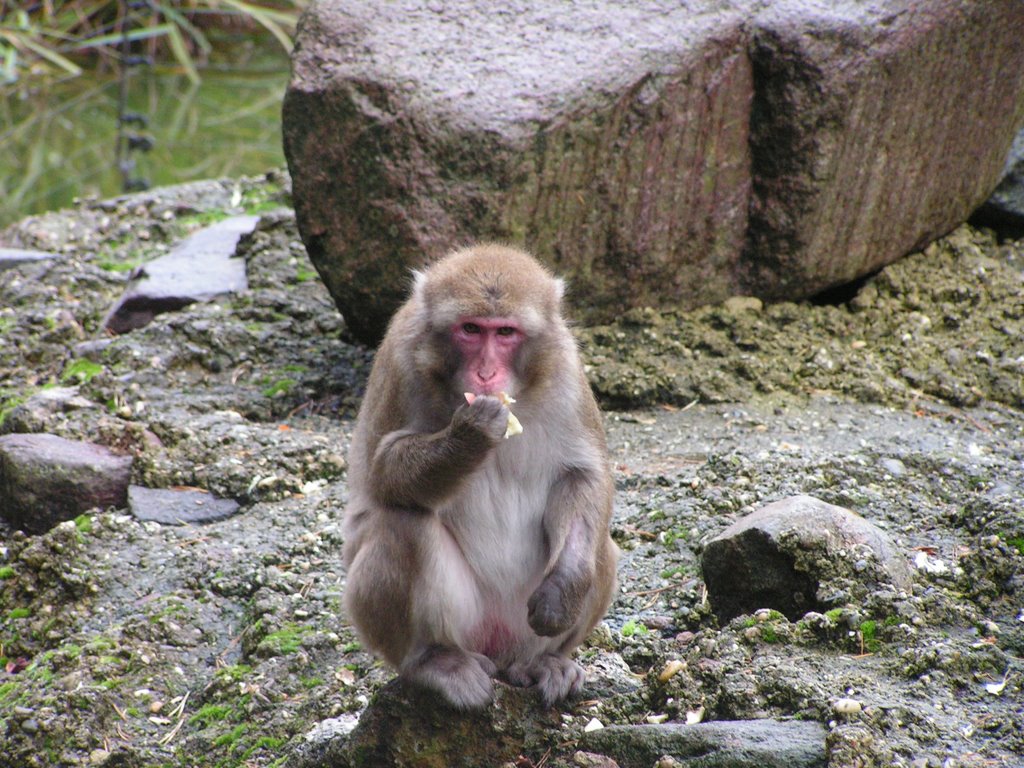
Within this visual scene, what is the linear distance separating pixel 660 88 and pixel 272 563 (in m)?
2.86

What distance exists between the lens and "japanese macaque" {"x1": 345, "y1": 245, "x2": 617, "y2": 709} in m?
3.72

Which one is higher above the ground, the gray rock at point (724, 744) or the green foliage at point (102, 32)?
the green foliage at point (102, 32)

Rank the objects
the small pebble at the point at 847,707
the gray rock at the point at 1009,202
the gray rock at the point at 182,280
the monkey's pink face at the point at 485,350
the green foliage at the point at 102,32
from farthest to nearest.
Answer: the green foliage at the point at 102,32
the gray rock at the point at 1009,202
the gray rock at the point at 182,280
the monkey's pink face at the point at 485,350
the small pebble at the point at 847,707

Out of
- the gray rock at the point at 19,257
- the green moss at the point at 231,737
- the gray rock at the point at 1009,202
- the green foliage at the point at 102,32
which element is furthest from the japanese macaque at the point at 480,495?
the green foliage at the point at 102,32

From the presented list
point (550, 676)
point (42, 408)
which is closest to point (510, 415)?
point (550, 676)

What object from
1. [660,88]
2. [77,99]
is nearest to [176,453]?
[660,88]

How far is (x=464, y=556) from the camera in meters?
4.00

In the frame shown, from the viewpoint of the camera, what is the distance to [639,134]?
19.7ft

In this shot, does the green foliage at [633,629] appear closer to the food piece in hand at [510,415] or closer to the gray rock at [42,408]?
the food piece in hand at [510,415]

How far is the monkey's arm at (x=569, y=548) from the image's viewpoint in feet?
12.5

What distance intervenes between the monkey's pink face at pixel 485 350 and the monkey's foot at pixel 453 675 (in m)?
0.82

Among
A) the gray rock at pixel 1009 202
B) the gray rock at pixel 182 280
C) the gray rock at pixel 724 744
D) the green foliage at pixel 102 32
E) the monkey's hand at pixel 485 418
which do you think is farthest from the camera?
the green foliage at pixel 102 32

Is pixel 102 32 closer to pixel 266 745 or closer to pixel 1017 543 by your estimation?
pixel 266 745

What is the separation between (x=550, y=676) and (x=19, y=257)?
5.56 metres
